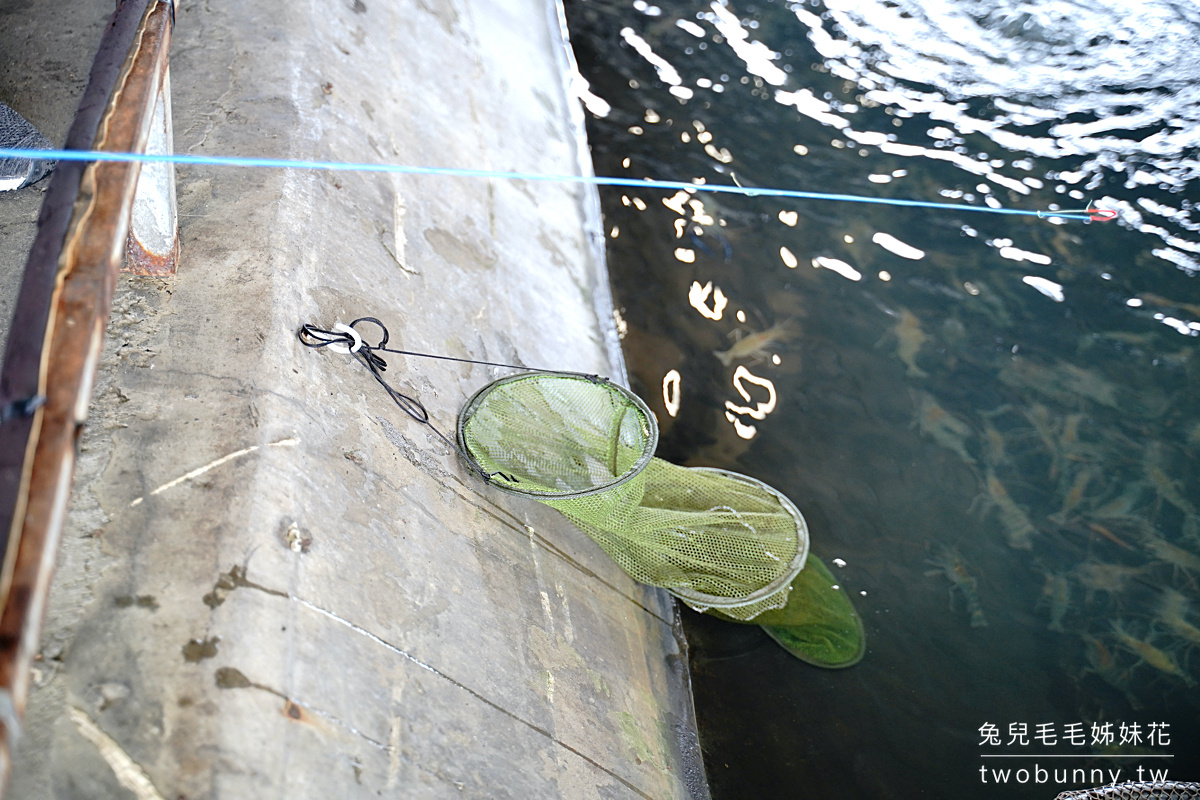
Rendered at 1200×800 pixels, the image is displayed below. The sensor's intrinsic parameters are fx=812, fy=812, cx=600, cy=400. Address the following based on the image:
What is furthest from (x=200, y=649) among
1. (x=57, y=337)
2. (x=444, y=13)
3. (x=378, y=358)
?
(x=444, y=13)

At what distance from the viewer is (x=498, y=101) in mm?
5520

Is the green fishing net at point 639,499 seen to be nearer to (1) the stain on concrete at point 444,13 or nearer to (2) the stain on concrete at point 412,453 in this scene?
(2) the stain on concrete at point 412,453

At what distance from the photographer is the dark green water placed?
3787 mm

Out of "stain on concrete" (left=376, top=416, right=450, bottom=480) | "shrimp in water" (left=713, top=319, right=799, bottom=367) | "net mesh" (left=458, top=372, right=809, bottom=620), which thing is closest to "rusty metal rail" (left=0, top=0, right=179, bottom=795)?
"stain on concrete" (left=376, top=416, right=450, bottom=480)

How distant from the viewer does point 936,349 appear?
5.04m

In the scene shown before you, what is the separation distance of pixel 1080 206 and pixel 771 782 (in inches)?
180

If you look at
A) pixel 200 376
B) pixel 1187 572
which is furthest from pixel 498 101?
pixel 1187 572

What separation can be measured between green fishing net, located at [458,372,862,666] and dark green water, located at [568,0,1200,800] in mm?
568

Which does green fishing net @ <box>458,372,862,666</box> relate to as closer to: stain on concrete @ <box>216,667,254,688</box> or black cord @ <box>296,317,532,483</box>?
black cord @ <box>296,317,532,483</box>

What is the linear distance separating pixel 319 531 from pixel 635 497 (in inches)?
52.1

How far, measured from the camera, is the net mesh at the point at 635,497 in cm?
336

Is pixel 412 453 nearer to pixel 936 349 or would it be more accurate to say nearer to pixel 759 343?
pixel 759 343

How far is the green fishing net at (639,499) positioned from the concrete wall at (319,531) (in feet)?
0.62

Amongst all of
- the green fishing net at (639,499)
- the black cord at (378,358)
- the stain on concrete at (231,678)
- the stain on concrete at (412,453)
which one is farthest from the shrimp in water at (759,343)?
the stain on concrete at (231,678)
